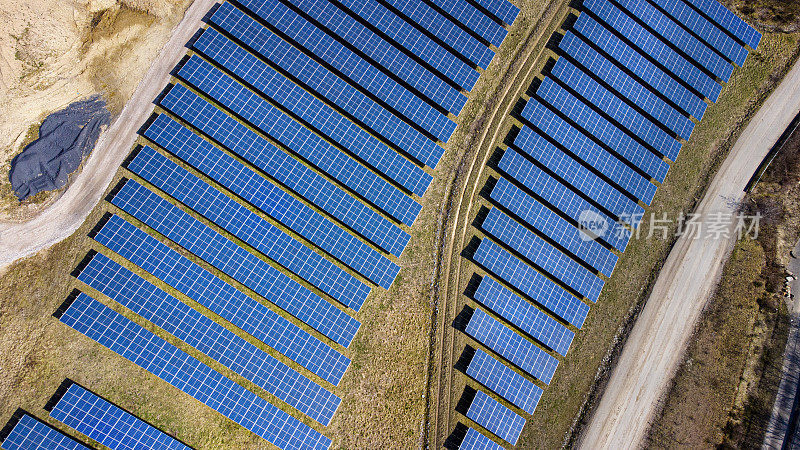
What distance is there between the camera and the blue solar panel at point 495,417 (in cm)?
3234

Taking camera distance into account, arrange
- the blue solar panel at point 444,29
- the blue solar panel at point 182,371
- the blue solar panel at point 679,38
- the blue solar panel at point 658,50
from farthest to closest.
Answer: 1. the blue solar panel at point 679,38
2. the blue solar panel at point 658,50
3. the blue solar panel at point 444,29
4. the blue solar panel at point 182,371

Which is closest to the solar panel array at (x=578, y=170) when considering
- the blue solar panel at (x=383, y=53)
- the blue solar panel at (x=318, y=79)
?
the blue solar panel at (x=383, y=53)

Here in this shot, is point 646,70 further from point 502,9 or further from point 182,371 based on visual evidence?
point 182,371

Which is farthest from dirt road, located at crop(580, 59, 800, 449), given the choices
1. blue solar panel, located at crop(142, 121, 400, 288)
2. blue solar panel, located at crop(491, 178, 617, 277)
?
blue solar panel, located at crop(142, 121, 400, 288)

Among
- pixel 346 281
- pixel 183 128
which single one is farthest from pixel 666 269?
pixel 183 128

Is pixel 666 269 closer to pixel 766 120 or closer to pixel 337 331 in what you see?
pixel 766 120

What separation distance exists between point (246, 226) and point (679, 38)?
40630mm

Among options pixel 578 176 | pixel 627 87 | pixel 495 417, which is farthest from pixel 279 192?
pixel 627 87

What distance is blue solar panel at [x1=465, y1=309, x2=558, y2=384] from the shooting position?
33312 mm

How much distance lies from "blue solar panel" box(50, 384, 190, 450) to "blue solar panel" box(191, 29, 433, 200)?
23116 mm

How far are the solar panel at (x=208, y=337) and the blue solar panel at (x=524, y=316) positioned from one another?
13.8 m

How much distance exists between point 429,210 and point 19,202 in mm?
29189

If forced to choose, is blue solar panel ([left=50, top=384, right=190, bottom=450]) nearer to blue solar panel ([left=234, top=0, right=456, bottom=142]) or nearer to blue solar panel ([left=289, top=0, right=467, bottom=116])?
blue solar panel ([left=234, top=0, right=456, bottom=142])

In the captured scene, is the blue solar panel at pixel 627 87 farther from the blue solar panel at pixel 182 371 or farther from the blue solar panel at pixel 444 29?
the blue solar panel at pixel 182 371
